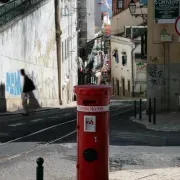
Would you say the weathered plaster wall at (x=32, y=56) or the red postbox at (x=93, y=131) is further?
the weathered plaster wall at (x=32, y=56)

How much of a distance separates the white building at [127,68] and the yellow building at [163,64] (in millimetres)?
34366

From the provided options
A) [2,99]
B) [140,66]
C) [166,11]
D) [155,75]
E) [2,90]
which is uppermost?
[166,11]

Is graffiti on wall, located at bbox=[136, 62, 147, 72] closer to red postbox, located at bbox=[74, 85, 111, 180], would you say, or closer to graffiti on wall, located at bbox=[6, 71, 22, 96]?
graffiti on wall, located at bbox=[6, 71, 22, 96]

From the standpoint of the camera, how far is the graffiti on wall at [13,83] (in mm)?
23781

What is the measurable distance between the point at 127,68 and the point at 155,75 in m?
39.5

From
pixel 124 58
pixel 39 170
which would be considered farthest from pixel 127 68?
pixel 39 170

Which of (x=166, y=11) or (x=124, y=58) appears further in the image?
(x=124, y=58)

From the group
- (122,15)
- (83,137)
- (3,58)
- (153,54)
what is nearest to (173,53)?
(153,54)

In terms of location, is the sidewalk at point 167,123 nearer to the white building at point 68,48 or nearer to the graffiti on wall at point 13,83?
the graffiti on wall at point 13,83

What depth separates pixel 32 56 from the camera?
29.1 metres

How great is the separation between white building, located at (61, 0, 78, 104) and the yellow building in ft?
71.1

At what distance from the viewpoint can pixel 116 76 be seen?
207 ft

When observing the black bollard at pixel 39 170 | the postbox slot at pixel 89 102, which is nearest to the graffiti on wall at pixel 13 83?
the postbox slot at pixel 89 102

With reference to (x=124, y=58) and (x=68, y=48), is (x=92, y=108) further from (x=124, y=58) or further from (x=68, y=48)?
(x=124, y=58)
